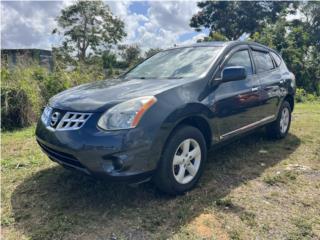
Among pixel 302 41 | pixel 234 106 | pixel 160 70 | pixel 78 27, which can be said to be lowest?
pixel 234 106

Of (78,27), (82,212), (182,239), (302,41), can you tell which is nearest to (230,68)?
(182,239)

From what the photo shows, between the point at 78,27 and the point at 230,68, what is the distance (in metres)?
30.0

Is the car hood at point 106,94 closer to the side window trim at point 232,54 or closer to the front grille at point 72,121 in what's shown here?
the front grille at point 72,121

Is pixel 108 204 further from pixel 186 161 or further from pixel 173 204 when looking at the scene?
pixel 186 161

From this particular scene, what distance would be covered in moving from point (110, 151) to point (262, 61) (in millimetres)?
3173

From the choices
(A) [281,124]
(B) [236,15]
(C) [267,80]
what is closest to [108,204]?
(C) [267,80]

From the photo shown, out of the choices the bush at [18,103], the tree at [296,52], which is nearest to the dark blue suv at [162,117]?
the bush at [18,103]

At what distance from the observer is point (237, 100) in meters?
4.02

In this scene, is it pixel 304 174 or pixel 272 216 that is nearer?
pixel 272 216

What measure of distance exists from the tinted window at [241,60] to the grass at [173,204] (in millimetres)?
1297

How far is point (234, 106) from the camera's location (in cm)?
397

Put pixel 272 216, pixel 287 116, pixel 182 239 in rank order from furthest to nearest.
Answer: pixel 287 116, pixel 272 216, pixel 182 239

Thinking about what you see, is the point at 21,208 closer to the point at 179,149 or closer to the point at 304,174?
the point at 179,149

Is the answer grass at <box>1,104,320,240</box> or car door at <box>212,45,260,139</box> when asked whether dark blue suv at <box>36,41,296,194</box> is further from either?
grass at <box>1,104,320,240</box>
